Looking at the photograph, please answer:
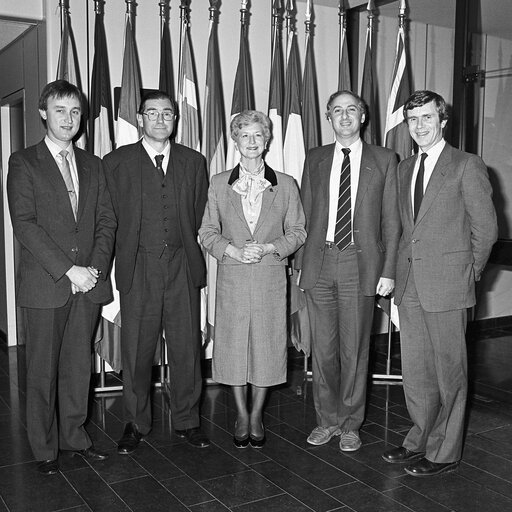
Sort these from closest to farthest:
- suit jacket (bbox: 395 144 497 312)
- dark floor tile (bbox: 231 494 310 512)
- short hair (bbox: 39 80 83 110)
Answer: dark floor tile (bbox: 231 494 310 512) < suit jacket (bbox: 395 144 497 312) < short hair (bbox: 39 80 83 110)

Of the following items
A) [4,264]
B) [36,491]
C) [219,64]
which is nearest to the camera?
[36,491]

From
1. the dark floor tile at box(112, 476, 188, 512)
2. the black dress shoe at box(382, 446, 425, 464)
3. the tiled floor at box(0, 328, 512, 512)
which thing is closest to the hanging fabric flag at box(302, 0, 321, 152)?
the tiled floor at box(0, 328, 512, 512)

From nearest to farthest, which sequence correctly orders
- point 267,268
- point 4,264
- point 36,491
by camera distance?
point 36,491 → point 267,268 → point 4,264

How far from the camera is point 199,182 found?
3555mm

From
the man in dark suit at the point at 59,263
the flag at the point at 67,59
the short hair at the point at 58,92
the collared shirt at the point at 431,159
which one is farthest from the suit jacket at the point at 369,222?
the flag at the point at 67,59

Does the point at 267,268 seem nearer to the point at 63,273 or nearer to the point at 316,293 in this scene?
the point at 316,293

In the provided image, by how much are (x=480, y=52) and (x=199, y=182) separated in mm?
→ 2580

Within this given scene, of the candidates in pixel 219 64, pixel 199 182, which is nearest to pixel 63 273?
pixel 199 182

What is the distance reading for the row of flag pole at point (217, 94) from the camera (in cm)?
431

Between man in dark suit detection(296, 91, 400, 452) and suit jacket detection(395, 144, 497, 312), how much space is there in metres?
0.24

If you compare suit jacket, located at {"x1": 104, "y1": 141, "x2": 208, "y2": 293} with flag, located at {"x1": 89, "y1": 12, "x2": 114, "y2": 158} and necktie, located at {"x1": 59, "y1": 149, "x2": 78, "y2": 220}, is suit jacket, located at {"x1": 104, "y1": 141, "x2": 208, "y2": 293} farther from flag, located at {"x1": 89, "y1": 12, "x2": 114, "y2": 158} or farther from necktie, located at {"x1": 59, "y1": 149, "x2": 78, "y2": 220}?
flag, located at {"x1": 89, "y1": 12, "x2": 114, "y2": 158}

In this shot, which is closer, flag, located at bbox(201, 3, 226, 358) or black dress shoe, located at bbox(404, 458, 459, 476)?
black dress shoe, located at bbox(404, 458, 459, 476)

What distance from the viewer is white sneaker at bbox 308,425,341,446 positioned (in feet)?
11.7

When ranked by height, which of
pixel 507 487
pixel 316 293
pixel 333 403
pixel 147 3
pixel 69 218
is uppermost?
pixel 147 3
